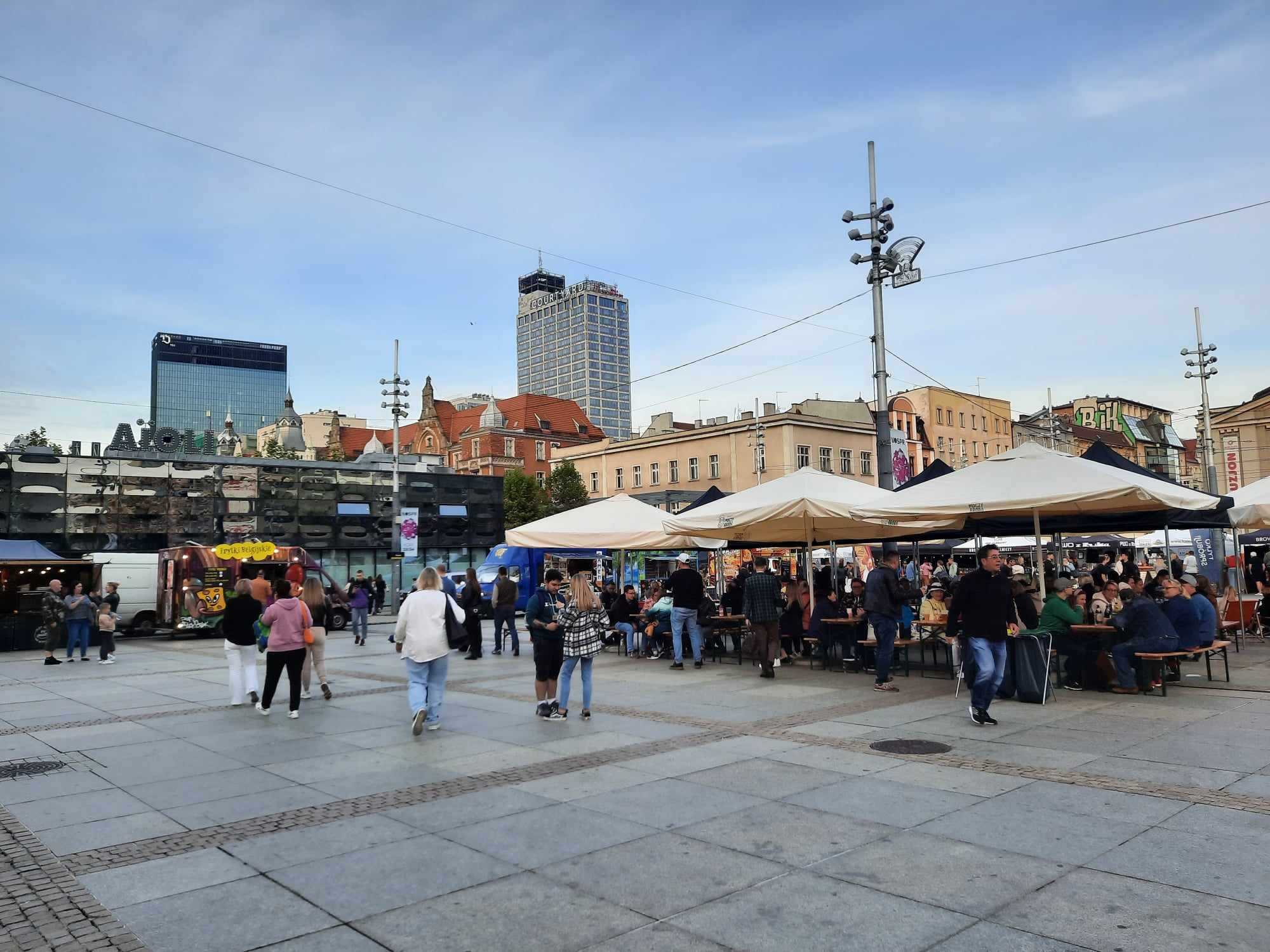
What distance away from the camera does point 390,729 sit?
10141mm

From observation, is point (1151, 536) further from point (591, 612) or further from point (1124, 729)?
point (591, 612)

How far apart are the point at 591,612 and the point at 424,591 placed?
1.86 m

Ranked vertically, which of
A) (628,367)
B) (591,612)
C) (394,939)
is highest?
(628,367)

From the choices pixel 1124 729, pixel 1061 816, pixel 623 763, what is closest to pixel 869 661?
pixel 1124 729

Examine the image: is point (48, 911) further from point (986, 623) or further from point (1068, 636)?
point (1068, 636)

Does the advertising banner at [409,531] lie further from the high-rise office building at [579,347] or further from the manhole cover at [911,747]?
the high-rise office building at [579,347]

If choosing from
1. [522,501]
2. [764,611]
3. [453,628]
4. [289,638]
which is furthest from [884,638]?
[522,501]

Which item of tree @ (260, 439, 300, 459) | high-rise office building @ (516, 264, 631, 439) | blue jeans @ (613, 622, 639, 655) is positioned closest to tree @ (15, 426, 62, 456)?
tree @ (260, 439, 300, 459)

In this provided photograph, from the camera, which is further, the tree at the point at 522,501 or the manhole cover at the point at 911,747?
the tree at the point at 522,501

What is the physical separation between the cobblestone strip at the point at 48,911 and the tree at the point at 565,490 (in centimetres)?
6591

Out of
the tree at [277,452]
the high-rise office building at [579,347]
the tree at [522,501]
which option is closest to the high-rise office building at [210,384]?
the high-rise office building at [579,347]

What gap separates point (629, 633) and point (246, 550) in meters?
14.5

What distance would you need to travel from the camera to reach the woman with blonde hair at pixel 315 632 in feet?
39.6

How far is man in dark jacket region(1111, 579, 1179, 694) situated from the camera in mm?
10953
